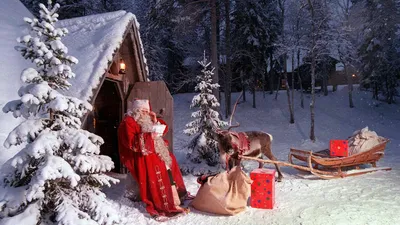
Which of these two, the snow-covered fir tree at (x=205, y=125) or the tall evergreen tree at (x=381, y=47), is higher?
the tall evergreen tree at (x=381, y=47)

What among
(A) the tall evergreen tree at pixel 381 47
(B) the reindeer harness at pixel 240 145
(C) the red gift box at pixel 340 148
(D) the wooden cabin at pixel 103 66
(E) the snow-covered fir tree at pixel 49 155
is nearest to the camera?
(E) the snow-covered fir tree at pixel 49 155

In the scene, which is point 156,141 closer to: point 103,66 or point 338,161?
point 103,66

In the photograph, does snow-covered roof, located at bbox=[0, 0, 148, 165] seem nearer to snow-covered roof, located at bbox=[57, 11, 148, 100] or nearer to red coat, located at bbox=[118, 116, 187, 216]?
snow-covered roof, located at bbox=[57, 11, 148, 100]

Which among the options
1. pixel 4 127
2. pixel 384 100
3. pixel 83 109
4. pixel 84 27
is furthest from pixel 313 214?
pixel 384 100

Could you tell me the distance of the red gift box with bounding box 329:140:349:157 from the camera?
26.2ft

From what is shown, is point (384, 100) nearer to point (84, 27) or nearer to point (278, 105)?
point (278, 105)

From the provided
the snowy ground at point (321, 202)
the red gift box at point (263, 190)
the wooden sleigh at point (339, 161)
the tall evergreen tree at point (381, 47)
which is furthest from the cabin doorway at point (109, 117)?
the tall evergreen tree at point (381, 47)

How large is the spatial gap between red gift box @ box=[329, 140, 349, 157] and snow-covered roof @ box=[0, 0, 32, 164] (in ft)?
24.8

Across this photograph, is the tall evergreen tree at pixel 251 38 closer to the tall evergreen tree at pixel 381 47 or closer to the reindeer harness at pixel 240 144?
the tall evergreen tree at pixel 381 47

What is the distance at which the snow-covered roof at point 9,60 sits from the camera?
4215mm

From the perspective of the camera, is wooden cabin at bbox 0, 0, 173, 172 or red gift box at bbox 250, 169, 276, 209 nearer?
wooden cabin at bbox 0, 0, 173, 172

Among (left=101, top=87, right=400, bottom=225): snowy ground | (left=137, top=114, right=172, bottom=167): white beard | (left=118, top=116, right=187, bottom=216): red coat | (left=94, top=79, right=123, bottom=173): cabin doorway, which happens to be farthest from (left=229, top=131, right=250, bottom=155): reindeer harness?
(left=94, top=79, right=123, bottom=173): cabin doorway

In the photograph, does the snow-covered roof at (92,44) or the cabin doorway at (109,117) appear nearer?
the snow-covered roof at (92,44)

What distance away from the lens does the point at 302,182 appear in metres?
7.04
